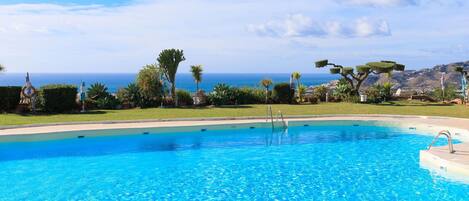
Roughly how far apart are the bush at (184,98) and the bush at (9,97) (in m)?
6.97

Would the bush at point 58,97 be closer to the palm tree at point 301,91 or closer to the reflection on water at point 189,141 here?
the reflection on water at point 189,141

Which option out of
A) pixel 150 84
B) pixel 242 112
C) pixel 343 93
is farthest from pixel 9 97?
pixel 343 93

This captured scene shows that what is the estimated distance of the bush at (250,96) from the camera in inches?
1002

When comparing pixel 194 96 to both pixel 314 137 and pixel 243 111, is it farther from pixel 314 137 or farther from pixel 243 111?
pixel 314 137

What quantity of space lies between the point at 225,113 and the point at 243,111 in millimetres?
1113

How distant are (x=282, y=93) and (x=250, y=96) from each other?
161 cm

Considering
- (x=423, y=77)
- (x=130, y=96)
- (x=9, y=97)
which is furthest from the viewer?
(x=423, y=77)

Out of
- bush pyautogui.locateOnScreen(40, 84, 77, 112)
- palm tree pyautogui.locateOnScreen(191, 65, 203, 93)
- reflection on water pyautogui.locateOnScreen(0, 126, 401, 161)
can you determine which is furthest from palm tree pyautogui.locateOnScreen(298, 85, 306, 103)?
bush pyautogui.locateOnScreen(40, 84, 77, 112)

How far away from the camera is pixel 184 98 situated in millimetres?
24484

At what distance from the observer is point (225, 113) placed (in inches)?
827

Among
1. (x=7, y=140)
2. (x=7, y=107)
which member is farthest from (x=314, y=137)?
(x=7, y=107)

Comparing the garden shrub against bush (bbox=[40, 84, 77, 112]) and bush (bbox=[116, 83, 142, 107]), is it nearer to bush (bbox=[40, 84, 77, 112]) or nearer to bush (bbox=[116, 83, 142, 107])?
bush (bbox=[116, 83, 142, 107])

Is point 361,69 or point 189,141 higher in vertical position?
point 361,69

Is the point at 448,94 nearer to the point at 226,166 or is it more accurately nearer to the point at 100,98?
the point at 100,98
